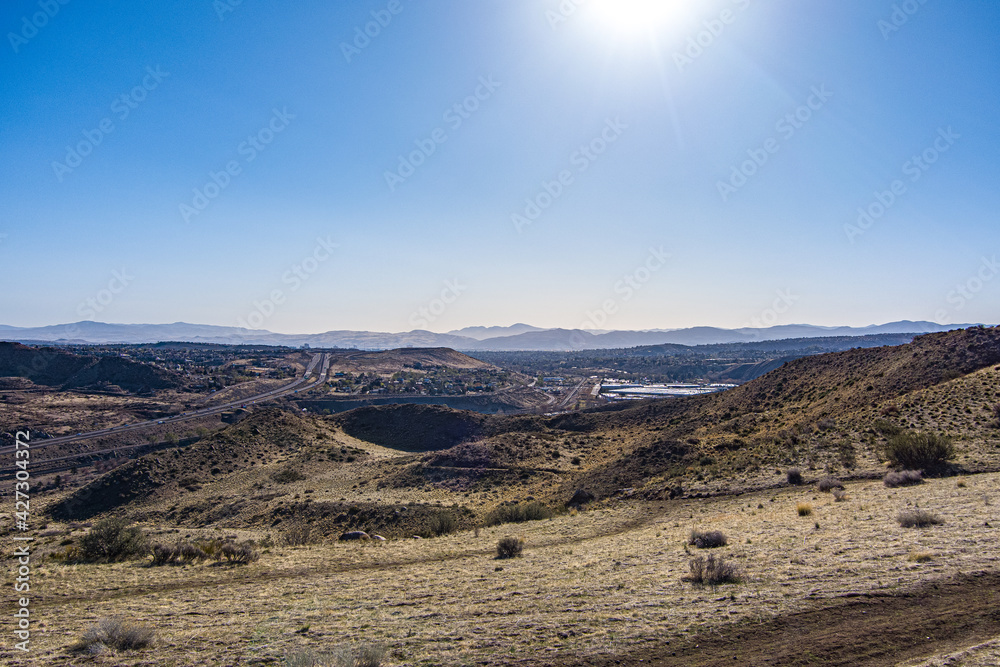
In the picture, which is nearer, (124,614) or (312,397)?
(124,614)

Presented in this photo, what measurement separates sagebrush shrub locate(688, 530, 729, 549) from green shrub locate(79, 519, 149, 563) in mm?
20706

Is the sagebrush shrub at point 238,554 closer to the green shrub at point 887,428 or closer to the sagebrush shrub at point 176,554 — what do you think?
the sagebrush shrub at point 176,554

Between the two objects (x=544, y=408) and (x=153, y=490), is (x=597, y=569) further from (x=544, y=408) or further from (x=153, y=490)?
(x=544, y=408)

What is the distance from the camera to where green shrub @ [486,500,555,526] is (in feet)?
79.0

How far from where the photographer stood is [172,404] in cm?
8769

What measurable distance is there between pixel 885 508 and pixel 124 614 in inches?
884

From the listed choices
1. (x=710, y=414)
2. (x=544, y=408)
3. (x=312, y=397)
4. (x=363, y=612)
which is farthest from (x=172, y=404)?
(x=363, y=612)

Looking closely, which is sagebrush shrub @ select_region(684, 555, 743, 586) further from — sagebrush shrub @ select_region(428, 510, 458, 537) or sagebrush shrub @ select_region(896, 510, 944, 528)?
sagebrush shrub @ select_region(428, 510, 458, 537)

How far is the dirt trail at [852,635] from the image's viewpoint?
25.2 feet

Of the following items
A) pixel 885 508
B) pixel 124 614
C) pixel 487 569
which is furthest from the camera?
pixel 885 508

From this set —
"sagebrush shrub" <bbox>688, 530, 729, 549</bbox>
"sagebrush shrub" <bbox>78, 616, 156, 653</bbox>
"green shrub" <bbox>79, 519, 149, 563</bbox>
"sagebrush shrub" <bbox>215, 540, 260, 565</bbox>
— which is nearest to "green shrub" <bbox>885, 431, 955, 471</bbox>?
"sagebrush shrub" <bbox>688, 530, 729, 549</bbox>

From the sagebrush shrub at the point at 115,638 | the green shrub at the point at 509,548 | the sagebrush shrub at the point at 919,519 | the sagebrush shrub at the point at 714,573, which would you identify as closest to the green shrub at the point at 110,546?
the sagebrush shrub at the point at 115,638

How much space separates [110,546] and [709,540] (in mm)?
22434

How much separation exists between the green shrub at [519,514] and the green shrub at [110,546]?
1482cm
